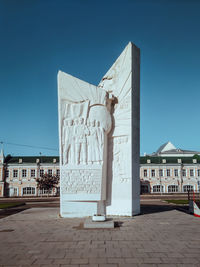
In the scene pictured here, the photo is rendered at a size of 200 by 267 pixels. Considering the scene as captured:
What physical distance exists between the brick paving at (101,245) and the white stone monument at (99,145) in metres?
1.95

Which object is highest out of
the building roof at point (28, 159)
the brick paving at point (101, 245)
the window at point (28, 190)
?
the building roof at point (28, 159)

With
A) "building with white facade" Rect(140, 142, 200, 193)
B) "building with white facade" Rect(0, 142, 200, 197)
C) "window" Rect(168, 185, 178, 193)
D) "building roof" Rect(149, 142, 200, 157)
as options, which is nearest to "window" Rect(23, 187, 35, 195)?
"building with white facade" Rect(0, 142, 200, 197)

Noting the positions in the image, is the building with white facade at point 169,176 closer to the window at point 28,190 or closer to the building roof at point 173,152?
the building roof at point 173,152

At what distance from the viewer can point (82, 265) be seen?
5.21 m

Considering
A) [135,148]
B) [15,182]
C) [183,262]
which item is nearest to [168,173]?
[15,182]

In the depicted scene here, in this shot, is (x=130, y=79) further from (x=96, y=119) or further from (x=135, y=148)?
(x=135, y=148)

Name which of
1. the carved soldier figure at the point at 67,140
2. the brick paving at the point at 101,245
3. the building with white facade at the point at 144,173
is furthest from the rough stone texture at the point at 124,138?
the building with white facade at the point at 144,173

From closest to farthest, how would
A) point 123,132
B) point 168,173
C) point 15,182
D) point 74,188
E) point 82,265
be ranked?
1. point 82,265
2. point 74,188
3. point 123,132
4. point 15,182
5. point 168,173

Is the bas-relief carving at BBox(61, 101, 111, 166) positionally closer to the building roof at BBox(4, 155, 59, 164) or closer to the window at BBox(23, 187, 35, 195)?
the window at BBox(23, 187, 35, 195)

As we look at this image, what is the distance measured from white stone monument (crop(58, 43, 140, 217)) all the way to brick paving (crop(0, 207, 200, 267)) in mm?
1954

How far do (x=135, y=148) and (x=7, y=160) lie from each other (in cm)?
2973

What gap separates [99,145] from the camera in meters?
11.6

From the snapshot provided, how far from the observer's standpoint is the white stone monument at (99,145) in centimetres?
1131

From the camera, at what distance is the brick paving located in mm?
5438
